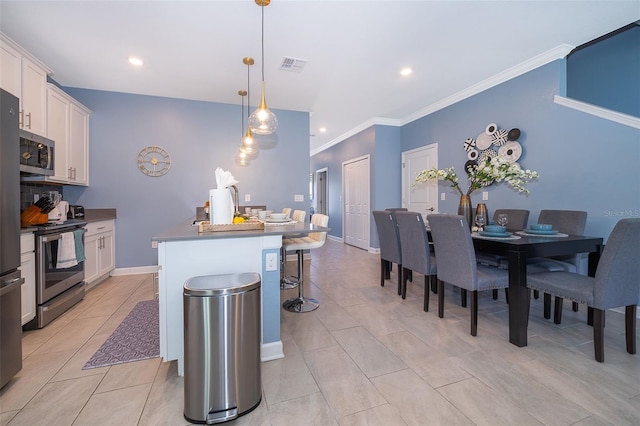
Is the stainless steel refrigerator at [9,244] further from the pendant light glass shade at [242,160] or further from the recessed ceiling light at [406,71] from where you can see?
the recessed ceiling light at [406,71]

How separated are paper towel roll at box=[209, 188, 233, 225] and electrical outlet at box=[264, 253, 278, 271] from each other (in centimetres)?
42

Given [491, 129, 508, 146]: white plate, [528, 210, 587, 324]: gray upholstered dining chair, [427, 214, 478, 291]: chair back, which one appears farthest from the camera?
[491, 129, 508, 146]: white plate

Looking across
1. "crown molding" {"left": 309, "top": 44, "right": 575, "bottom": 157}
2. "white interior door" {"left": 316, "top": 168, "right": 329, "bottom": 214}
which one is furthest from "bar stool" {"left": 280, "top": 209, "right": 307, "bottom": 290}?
"white interior door" {"left": 316, "top": 168, "right": 329, "bottom": 214}

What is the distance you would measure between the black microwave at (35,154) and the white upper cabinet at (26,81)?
0.66ft

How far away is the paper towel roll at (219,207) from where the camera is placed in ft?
6.38

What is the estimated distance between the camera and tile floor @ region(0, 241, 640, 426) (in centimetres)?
140

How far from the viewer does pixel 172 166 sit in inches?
173

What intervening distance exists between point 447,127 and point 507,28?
1.97 metres

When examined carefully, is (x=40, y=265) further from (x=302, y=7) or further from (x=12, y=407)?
(x=302, y=7)

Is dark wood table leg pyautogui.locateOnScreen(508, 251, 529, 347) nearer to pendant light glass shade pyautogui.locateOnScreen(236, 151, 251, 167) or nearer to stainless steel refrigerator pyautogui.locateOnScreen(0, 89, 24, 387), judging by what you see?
stainless steel refrigerator pyautogui.locateOnScreen(0, 89, 24, 387)

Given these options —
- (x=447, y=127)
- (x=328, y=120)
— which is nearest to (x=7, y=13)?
(x=328, y=120)

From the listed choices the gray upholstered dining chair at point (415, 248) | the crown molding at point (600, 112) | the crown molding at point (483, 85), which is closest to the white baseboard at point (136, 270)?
the gray upholstered dining chair at point (415, 248)

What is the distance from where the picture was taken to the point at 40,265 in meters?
2.41

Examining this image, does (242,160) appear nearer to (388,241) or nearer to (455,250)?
(388,241)
